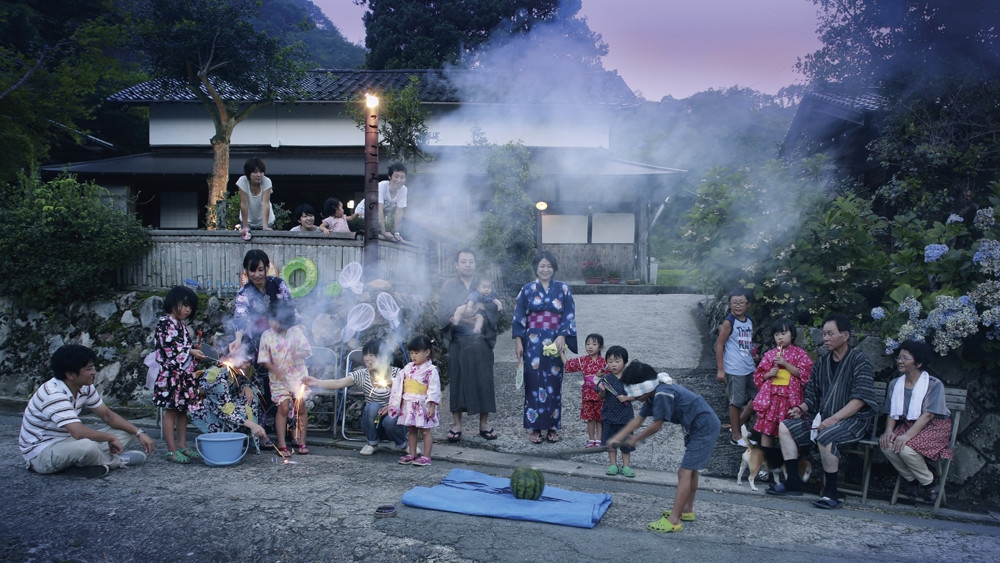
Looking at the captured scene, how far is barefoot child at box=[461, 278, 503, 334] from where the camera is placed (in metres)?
6.89

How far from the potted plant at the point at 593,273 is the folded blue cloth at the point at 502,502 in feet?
40.5

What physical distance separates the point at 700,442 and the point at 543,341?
96.5 inches

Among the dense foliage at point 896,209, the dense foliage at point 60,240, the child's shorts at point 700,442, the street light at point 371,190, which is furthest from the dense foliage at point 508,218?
→ the child's shorts at point 700,442

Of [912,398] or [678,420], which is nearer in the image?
[678,420]

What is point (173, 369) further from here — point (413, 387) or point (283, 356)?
point (413, 387)

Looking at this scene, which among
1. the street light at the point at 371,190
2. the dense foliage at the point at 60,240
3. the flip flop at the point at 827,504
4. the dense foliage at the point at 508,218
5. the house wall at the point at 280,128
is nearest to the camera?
the flip flop at the point at 827,504

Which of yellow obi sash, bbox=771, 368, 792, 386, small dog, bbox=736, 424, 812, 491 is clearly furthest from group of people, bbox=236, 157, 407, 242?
small dog, bbox=736, 424, 812, 491

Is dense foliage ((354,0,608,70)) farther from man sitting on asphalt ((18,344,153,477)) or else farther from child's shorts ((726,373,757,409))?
man sitting on asphalt ((18,344,153,477))

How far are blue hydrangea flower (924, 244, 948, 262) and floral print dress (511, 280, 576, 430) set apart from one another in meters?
3.40

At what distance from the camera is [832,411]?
5613mm

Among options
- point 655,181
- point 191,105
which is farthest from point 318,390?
point 191,105

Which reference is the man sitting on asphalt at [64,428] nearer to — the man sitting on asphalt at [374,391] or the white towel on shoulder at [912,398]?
the man sitting on asphalt at [374,391]

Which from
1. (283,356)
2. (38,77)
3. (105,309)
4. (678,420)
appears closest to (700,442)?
(678,420)

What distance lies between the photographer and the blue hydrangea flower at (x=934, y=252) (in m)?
6.39
